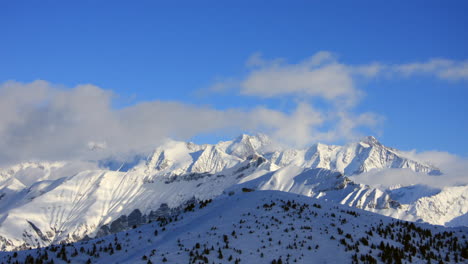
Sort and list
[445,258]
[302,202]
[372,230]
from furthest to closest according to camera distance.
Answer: [302,202] → [372,230] → [445,258]

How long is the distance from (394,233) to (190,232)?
557 inches

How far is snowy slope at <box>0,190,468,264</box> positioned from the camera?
28797mm

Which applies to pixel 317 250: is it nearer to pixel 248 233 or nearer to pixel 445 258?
pixel 248 233

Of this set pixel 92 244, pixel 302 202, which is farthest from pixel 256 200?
pixel 92 244

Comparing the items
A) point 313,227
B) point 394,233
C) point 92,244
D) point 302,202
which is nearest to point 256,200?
point 302,202

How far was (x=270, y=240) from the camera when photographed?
31.4 metres

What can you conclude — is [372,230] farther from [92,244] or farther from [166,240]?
[92,244]

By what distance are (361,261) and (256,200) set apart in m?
15.5

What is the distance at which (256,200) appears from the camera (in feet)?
141

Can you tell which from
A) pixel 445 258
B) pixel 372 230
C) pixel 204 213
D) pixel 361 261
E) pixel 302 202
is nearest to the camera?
pixel 361 261

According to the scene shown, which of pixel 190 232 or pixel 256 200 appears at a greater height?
pixel 256 200

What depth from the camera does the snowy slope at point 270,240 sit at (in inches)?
1134

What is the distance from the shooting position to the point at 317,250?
2988 centimetres

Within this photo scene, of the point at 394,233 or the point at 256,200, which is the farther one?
the point at 256,200
